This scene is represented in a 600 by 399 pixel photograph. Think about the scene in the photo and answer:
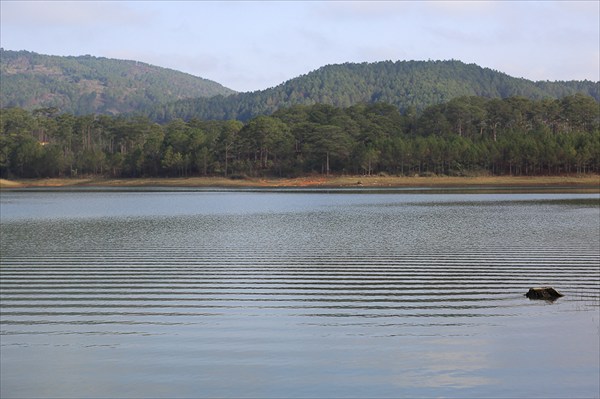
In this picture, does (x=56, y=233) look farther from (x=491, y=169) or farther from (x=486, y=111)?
(x=486, y=111)

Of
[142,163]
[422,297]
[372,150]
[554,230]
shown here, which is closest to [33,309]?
[422,297]

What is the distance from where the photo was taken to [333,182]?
13250cm

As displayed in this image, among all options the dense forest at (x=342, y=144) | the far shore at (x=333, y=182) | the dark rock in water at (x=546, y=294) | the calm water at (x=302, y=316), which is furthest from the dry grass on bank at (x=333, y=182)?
the dark rock in water at (x=546, y=294)

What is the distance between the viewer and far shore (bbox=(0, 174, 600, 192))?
118 metres

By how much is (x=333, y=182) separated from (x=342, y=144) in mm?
7320

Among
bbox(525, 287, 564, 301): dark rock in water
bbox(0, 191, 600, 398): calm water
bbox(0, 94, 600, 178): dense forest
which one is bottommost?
bbox(0, 191, 600, 398): calm water

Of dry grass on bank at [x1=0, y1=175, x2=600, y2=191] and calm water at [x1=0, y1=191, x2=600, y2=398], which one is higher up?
dry grass on bank at [x1=0, y1=175, x2=600, y2=191]

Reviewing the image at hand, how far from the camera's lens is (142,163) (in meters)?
148

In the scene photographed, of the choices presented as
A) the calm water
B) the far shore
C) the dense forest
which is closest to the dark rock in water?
the calm water

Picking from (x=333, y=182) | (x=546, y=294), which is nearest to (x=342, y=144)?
(x=333, y=182)

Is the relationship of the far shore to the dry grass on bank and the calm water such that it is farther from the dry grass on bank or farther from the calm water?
the calm water

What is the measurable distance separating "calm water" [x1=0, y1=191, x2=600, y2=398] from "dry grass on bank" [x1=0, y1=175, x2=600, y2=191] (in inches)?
3355

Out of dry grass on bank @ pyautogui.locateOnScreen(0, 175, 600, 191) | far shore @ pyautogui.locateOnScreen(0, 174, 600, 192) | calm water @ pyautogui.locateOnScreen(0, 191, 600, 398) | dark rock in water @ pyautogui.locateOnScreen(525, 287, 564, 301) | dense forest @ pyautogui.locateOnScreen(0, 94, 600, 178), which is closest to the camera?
calm water @ pyautogui.locateOnScreen(0, 191, 600, 398)

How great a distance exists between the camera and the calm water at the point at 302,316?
12664mm
